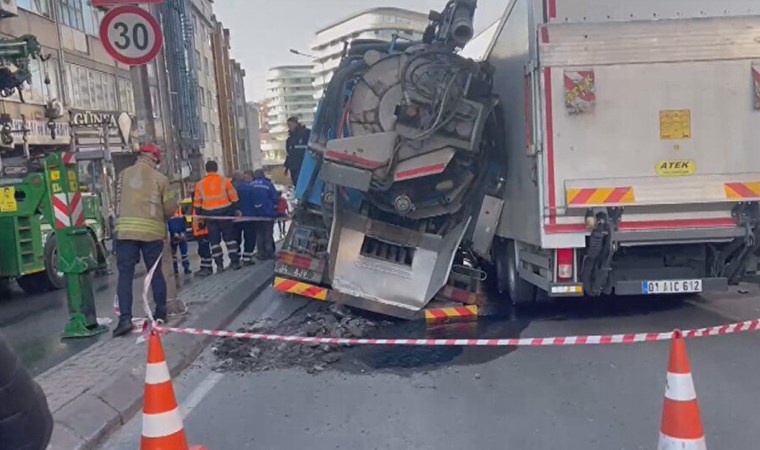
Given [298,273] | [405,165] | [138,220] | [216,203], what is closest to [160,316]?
[138,220]

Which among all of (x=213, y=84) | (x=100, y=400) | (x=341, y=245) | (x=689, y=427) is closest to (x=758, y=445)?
(x=689, y=427)

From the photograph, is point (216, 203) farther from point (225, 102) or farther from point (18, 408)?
point (225, 102)

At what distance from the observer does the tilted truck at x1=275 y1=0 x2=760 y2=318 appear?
6.75m

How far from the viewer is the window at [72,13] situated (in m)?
27.9

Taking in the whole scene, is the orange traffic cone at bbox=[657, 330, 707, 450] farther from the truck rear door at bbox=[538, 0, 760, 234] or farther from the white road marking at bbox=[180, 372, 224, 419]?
the truck rear door at bbox=[538, 0, 760, 234]

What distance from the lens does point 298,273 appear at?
8.80 m

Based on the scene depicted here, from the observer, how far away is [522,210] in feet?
24.8

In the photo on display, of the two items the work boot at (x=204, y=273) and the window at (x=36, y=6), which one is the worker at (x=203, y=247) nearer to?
the work boot at (x=204, y=273)

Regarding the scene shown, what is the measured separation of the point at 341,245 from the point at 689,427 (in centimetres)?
525

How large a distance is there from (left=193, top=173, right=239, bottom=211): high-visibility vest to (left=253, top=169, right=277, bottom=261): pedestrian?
1.27 metres

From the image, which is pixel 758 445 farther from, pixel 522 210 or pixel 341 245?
pixel 341 245

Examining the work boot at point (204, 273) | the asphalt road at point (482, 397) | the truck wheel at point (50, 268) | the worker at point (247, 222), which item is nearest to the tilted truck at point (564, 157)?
the asphalt road at point (482, 397)

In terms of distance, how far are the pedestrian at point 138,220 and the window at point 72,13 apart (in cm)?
2273

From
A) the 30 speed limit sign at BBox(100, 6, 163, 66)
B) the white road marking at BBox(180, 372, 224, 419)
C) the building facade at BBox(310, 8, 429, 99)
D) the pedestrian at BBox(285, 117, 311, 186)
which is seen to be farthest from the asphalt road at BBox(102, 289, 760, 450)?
the building facade at BBox(310, 8, 429, 99)
